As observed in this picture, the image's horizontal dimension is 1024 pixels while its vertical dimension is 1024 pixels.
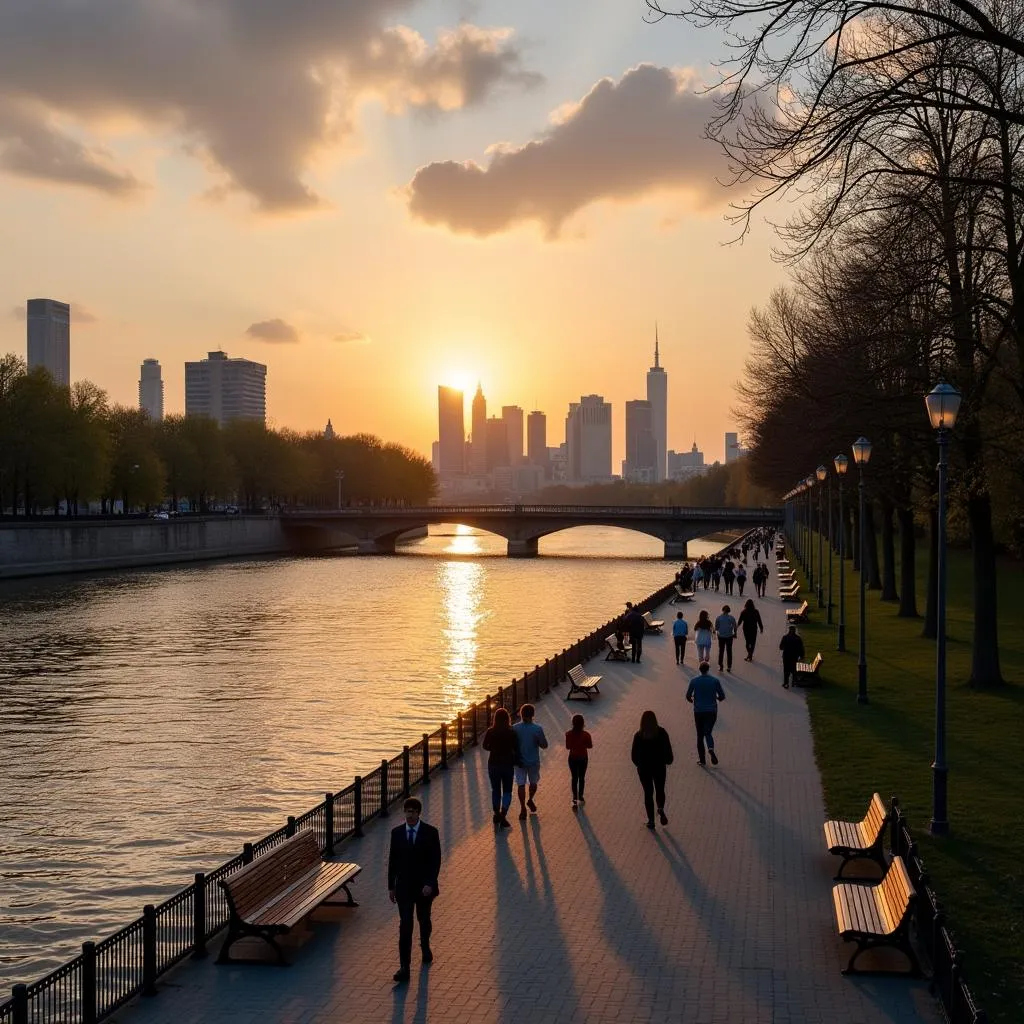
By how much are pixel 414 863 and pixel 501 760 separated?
5041 millimetres

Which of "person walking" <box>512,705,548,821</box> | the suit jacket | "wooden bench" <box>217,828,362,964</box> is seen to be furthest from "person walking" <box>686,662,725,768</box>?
the suit jacket

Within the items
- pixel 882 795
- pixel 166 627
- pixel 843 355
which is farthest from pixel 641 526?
pixel 882 795

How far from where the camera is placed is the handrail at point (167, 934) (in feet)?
31.9

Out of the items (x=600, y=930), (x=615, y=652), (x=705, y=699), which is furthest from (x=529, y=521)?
(x=600, y=930)

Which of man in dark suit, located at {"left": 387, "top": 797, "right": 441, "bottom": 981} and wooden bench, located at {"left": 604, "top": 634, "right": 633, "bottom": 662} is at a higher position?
man in dark suit, located at {"left": 387, "top": 797, "right": 441, "bottom": 981}

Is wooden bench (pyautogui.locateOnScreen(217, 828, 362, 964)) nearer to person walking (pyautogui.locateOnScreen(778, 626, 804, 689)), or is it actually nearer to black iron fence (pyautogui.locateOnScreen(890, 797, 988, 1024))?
black iron fence (pyautogui.locateOnScreen(890, 797, 988, 1024))

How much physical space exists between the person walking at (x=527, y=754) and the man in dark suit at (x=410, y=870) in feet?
17.5

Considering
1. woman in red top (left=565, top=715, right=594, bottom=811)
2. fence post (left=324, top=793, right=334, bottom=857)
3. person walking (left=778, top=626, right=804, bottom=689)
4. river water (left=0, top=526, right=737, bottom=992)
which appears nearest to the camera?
fence post (left=324, top=793, right=334, bottom=857)

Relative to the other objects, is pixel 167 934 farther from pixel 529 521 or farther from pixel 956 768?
pixel 529 521

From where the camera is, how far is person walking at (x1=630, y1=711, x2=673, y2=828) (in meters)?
15.4

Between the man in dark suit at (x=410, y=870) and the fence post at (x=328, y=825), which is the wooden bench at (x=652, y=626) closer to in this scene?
the fence post at (x=328, y=825)

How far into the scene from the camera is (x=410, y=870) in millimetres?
10617

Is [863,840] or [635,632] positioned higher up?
[635,632]

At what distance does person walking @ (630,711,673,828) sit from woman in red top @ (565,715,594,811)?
99cm
